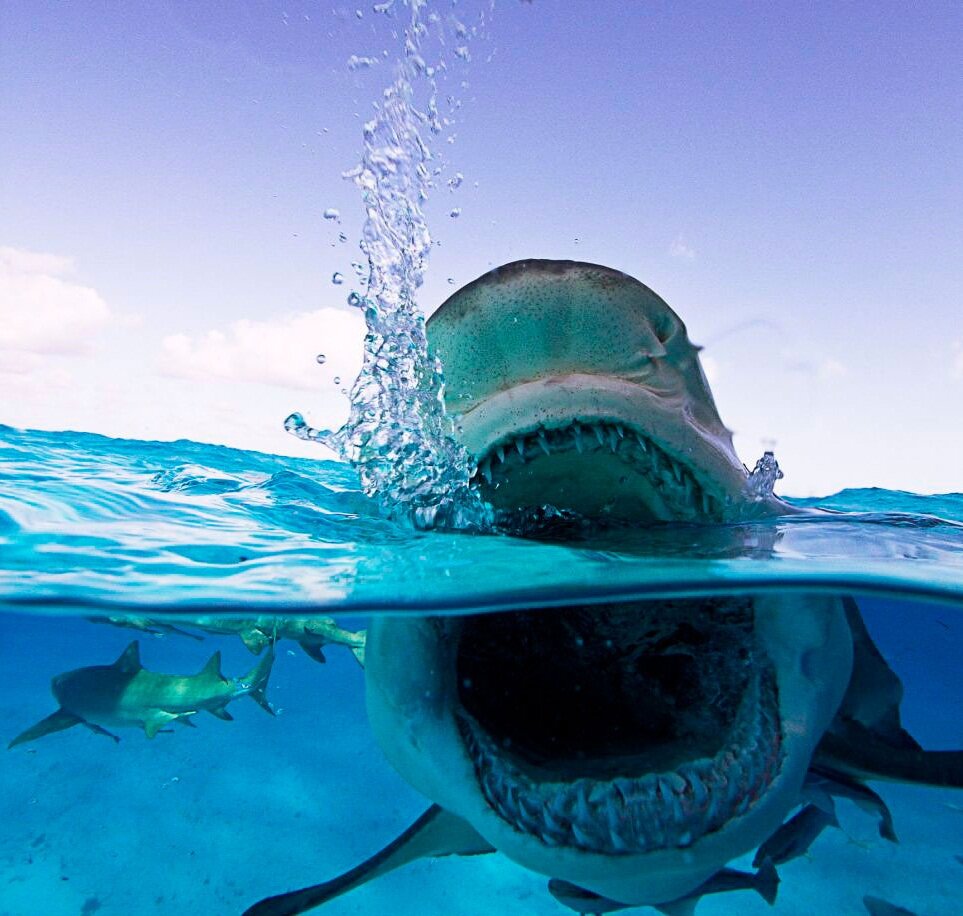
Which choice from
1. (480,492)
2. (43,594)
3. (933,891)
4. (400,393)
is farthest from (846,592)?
(933,891)

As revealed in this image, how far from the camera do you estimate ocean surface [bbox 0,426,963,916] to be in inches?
133

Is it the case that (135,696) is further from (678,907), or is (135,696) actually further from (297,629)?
(678,907)

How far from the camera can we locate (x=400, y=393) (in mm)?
3283

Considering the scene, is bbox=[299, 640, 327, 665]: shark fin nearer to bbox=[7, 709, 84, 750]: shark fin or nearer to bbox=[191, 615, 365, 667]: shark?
bbox=[191, 615, 365, 667]: shark

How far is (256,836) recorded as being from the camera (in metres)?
10.8

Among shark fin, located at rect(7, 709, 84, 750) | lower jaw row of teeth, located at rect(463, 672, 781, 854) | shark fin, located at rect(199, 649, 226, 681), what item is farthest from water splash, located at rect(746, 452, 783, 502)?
shark fin, located at rect(7, 709, 84, 750)

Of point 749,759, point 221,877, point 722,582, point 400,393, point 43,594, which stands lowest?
point 221,877

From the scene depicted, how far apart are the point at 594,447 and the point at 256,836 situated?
11.2 meters

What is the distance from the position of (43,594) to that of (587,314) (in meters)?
4.18

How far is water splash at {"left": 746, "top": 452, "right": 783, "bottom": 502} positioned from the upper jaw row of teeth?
0.70 m

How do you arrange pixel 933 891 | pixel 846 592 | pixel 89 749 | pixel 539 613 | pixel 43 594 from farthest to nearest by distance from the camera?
1. pixel 89 749
2. pixel 933 891
3. pixel 43 594
4. pixel 539 613
5. pixel 846 592

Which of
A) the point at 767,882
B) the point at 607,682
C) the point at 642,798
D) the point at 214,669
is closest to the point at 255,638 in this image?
the point at 214,669

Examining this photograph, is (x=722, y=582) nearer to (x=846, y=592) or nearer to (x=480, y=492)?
(x=846, y=592)

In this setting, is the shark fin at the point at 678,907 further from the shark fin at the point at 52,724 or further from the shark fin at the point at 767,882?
the shark fin at the point at 52,724
